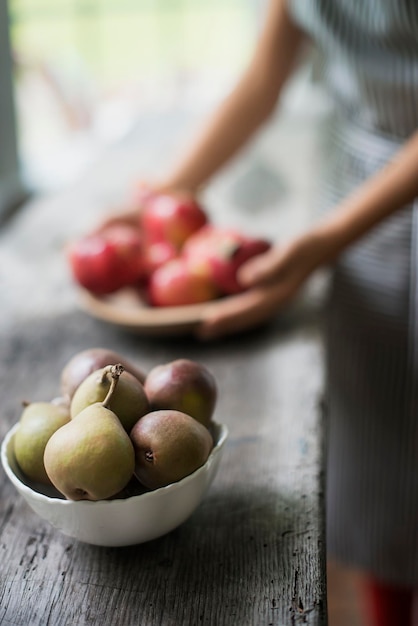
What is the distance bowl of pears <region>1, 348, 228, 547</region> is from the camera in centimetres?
54

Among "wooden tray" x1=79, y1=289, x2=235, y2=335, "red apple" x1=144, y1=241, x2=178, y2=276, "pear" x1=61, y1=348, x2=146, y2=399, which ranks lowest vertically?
"wooden tray" x1=79, y1=289, x2=235, y2=335

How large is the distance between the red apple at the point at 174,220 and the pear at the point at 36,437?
18.7 inches

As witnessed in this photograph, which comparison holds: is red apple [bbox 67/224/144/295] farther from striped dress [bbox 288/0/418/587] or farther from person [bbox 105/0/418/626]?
striped dress [bbox 288/0/418/587]

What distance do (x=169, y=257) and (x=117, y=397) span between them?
1.55 ft

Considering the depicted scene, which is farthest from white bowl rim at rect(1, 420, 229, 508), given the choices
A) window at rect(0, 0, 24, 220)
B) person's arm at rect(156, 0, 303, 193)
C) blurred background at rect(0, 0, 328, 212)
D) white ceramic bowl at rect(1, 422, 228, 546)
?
blurred background at rect(0, 0, 328, 212)

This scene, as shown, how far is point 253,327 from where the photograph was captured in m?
0.98

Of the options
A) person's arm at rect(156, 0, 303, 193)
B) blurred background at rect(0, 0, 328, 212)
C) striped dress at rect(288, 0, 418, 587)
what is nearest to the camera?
striped dress at rect(288, 0, 418, 587)

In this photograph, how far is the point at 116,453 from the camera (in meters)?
0.53

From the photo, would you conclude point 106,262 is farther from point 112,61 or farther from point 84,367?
point 112,61

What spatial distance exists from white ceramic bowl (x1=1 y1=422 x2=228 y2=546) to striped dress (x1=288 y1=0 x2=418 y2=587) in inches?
20.7

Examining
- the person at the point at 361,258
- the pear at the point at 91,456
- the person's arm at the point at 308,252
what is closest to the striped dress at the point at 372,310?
the person at the point at 361,258

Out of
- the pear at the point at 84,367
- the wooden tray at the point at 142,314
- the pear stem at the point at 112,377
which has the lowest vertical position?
the wooden tray at the point at 142,314

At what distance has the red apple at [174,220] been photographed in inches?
41.1

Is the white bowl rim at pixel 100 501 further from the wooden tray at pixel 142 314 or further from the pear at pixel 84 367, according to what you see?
the wooden tray at pixel 142 314
